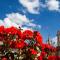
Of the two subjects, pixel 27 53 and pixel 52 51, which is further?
pixel 52 51

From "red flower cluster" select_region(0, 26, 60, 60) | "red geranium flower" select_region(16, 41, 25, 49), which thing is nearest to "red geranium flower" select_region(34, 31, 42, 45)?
"red flower cluster" select_region(0, 26, 60, 60)

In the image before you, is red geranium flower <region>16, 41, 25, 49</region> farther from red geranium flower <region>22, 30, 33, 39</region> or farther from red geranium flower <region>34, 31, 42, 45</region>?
red geranium flower <region>34, 31, 42, 45</region>

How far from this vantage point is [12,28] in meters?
20.4

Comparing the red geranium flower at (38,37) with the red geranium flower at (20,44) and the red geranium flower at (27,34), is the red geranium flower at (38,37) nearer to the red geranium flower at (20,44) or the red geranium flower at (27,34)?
the red geranium flower at (27,34)

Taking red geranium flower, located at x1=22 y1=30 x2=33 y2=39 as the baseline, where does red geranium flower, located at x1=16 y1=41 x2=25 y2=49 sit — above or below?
below

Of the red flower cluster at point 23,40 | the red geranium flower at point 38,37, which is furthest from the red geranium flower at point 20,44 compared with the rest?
the red geranium flower at point 38,37

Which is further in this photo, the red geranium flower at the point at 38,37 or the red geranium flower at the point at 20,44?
the red geranium flower at the point at 38,37

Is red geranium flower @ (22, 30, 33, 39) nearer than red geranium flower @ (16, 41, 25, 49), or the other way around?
red geranium flower @ (16, 41, 25, 49)

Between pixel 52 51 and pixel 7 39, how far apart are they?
3.80 metres

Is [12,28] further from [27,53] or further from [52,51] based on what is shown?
[52,51]

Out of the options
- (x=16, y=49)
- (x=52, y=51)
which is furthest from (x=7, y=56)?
(x=52, y=51)

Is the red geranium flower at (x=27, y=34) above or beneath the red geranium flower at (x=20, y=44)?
above

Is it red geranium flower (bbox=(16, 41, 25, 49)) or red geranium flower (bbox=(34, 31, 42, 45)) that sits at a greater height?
red geranium flower (bbox=(34, 31, 42, 45))

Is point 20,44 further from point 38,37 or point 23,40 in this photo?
point 38,37
